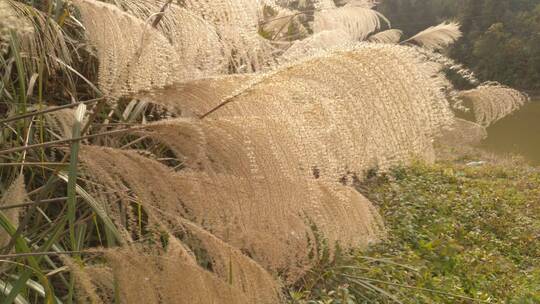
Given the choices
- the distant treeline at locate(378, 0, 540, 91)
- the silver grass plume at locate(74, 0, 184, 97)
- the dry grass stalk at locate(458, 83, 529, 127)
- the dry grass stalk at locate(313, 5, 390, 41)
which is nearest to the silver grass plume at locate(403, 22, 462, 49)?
the dry grass stalk at locate(313, 5, 390, 41)

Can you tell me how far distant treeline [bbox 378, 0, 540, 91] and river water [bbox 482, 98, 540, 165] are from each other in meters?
6.26

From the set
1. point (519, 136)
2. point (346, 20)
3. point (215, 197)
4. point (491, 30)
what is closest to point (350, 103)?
point (215, 197)

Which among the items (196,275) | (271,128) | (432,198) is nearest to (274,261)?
(196,275)

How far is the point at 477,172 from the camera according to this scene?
35.8ft

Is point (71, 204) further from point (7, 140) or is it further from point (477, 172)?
point (477, 172)

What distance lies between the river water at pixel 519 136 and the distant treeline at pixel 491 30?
626 cm

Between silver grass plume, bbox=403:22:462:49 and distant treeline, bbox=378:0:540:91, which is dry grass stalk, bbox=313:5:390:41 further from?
distant treeline, bbox=378:0:540:91

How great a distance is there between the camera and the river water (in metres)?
17.7

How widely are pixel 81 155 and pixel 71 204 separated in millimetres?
137

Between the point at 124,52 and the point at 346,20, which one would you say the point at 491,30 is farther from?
the point at 124,52

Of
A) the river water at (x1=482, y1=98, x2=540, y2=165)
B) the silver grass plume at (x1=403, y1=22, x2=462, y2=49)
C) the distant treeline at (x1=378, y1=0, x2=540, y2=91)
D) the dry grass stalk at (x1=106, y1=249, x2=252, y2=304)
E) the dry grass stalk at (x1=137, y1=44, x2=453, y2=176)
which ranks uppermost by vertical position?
the dry grass stalk at (x1=137, y1=44, x2=453, y2=176)

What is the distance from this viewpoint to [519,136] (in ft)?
67.2

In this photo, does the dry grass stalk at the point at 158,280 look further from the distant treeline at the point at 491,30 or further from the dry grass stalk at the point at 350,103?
the distant treeline at the point at 491,30

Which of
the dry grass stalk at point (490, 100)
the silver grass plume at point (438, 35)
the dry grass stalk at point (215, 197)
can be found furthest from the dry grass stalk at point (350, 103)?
the silver grass plume at point (438, 35)
